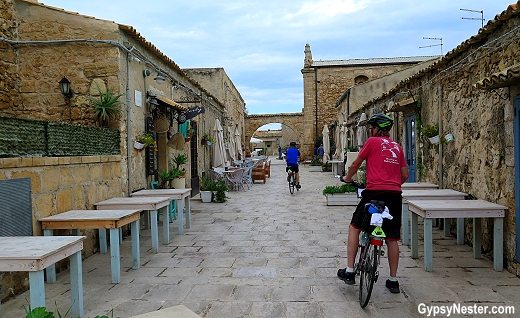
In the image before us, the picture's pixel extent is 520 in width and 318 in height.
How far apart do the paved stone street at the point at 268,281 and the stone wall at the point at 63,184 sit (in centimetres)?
21

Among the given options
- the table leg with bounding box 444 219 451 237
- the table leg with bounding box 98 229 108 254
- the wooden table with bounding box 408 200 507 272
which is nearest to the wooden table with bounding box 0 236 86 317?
the table leg with bounding box 98 229 108 254

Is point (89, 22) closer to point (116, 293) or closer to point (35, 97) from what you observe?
point (35, 97)

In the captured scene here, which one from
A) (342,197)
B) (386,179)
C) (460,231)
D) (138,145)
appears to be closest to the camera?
(386,179)

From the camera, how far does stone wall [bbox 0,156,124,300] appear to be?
372 cm

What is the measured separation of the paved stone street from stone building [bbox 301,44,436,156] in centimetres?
2012

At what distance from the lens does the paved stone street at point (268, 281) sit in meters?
3.29

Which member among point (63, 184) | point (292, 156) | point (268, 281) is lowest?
point (268, 281)

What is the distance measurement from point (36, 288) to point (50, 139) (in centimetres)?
223

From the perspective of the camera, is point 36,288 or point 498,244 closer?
point 36,288

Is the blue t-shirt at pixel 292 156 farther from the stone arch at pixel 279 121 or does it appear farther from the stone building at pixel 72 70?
the stone arch at pixel 279 121

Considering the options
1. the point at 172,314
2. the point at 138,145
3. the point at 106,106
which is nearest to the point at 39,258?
the point at 172,314

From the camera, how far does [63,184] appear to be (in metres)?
4.55

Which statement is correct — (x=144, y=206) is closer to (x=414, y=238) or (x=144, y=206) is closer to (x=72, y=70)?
(x=72, y=70)

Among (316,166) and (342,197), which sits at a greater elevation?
(316,166)
